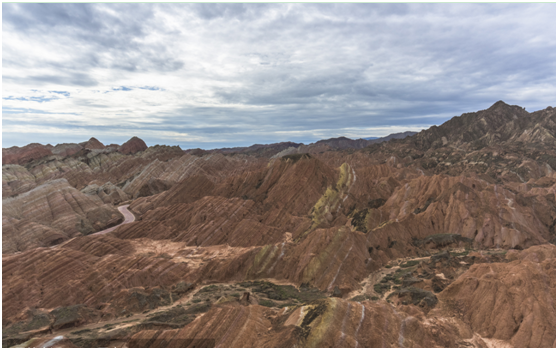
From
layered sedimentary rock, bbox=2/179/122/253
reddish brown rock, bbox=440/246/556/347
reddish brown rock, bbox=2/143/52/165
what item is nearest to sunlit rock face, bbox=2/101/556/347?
reddish brown rock, bbox=440/246/556/347

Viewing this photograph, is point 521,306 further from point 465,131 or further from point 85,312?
point 465,131

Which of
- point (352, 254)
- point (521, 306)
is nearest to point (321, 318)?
point (521, 306)

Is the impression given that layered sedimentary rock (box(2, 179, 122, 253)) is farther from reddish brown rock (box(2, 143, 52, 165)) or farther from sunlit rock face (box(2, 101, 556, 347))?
reddish brown rock (box(2, 143, 52, 165))

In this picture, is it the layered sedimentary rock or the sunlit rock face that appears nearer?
the sunlit rock face

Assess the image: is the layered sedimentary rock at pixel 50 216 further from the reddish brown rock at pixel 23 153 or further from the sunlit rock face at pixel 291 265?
the reddish brown rock at pixel 23 153

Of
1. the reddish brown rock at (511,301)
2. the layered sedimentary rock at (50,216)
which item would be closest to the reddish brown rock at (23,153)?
the layered sedimentary rock at (50,216)

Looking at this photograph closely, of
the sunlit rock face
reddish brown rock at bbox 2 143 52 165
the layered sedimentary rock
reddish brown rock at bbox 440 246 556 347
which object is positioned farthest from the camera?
reddish brown rock at bbox 2 143 52 165

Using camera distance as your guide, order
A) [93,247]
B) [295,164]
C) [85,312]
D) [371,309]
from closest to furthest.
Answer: [371,309] → [85,312] → [93,247] → [295,164]

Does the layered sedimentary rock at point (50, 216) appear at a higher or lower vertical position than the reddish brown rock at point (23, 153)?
lower

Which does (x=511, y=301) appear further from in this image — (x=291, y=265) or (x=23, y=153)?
(x=23, y=153)
